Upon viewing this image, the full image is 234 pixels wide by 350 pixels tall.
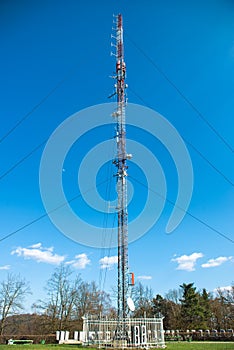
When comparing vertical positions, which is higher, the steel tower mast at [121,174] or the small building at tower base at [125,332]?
the steel tower mast at [121,174]

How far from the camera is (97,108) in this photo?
1658cm

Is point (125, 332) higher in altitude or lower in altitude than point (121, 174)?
lower

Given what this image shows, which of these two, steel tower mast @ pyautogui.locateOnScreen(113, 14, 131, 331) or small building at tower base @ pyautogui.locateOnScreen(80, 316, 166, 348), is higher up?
steel tower mast @ pyautogui.locateOnScreen(113, 14, 131, 331)

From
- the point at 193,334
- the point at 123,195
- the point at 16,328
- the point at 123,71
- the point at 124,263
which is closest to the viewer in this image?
the point at 124,263

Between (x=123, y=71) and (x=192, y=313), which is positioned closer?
(x=123, y=71)

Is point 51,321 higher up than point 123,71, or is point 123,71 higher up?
point 123,71

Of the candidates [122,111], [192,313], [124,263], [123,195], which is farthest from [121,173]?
[192,313]

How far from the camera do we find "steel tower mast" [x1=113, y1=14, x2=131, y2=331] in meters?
17.3

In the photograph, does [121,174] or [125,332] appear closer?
[125,332]

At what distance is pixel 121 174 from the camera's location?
19.0 metres

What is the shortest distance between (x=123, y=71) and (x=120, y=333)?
52.4 feet

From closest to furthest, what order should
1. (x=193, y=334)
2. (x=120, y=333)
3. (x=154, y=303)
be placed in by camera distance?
1. (x=120, y=333)
2. (x=193, y=334)
3. (x=154, y=303)

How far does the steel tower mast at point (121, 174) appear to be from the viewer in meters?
17.3

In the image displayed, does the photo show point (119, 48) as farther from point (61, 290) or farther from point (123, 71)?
point (61, 290)
